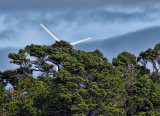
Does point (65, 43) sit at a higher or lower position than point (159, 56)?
higher

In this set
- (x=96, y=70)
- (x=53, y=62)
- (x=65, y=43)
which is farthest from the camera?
(x=65, y=43)

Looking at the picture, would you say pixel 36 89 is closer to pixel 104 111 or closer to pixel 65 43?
pixel 104 111

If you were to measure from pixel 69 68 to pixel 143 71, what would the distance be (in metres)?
24.0

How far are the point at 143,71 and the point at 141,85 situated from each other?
1769 cm

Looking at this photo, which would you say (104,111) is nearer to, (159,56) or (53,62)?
(53,62)

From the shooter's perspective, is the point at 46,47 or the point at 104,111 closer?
the point at 104,111

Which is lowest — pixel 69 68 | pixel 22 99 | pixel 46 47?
pixel 22 99

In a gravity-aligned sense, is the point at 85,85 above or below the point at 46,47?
below

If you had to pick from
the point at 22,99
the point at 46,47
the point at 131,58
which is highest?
the point at 46,47

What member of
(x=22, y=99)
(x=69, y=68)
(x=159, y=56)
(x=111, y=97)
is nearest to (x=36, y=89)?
(x=22, y=99)

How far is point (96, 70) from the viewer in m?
52.8

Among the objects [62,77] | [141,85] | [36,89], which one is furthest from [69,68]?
[141,85]

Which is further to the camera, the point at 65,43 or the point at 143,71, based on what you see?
the point at 65,43

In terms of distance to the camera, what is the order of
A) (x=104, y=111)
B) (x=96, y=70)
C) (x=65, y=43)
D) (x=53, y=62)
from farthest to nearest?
(x=65, y=43)
(x=53, y=62)
(x=96, y=70)
(x=104, y=111)
